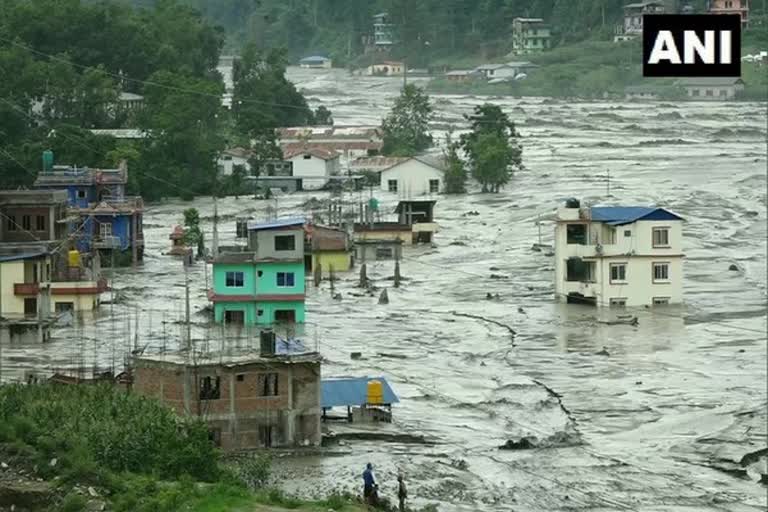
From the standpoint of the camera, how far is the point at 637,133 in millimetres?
43156

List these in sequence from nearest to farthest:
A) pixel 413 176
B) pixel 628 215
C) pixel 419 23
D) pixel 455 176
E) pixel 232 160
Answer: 1. pixel 628 215
2. pixel 455 176
3. pixel 413 176
4. pixel 232 160
5. pixel 419 23

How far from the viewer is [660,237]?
68.1 ft

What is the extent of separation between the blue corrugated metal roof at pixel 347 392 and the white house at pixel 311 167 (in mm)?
20034

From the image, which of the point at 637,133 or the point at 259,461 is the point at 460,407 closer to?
the point at 259,461

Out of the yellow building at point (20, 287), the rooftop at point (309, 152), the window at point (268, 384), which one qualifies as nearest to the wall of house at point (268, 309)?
the yellow building at point (20, 287)

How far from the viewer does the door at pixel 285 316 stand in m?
18.7

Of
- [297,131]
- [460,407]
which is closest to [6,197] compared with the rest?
[460,407]

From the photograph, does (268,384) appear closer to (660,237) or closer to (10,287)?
(10,287)

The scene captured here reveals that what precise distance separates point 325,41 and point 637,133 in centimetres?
2716

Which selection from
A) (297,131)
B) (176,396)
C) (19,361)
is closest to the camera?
(176,396)

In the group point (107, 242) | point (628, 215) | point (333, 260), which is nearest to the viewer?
point (628, 215)

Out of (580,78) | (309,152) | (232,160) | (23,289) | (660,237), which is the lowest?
(23,289)

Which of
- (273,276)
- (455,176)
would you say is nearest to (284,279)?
(273,276)

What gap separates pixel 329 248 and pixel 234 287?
17.3 feet
